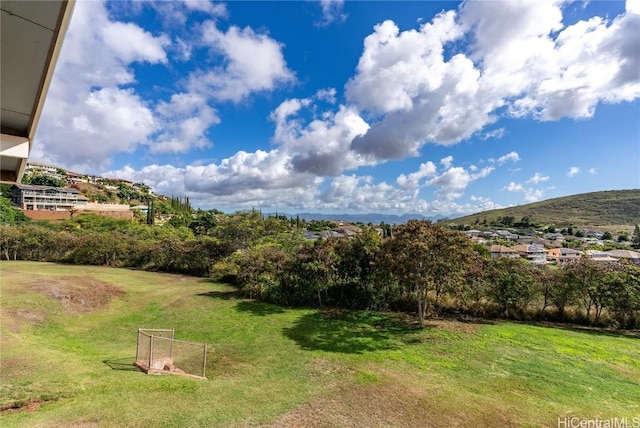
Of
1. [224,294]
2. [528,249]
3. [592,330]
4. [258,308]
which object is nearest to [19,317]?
[224,294]

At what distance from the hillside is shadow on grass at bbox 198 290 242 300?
16352 centimetres

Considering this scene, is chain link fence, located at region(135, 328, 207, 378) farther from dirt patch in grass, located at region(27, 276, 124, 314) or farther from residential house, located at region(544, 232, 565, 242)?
residential house, located at region(544, 232, 565, 242)

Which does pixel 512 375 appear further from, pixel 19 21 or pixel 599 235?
pixel 599 235

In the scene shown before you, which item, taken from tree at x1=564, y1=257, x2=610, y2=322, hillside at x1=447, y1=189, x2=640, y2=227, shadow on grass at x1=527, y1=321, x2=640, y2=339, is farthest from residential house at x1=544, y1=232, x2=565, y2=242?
shadow on grass at x1=527, y1=321, x2=640, y2=339

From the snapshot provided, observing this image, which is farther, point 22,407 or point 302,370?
point 302,370

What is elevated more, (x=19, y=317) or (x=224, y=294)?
(x=19, y=317)

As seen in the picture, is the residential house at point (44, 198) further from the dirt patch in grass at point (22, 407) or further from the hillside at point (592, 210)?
the hillside at point (592, 210)

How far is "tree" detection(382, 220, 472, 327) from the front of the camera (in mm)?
14172

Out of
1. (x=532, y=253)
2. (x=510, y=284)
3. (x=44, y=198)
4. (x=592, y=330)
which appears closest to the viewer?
(x=592, y=330)

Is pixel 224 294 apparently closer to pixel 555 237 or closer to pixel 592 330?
pixel 592 330

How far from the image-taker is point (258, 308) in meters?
18.7

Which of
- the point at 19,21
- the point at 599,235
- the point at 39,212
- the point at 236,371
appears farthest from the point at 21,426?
the point at 599,235

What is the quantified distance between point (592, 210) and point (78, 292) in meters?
209

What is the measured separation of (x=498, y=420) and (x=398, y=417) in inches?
101
